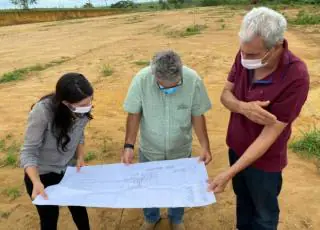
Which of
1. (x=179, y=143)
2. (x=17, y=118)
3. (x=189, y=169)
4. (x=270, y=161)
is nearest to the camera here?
(x=270, y=161)

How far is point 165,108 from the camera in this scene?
2.34 metres

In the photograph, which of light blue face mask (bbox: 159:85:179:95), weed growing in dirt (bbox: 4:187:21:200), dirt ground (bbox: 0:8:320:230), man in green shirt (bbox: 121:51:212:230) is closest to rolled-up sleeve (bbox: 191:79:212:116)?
man in green shirt (bbox: 121:51:212:230)

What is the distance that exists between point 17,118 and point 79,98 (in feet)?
14.8

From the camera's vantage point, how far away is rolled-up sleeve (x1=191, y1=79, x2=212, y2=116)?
2340mm

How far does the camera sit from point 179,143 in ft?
8.21

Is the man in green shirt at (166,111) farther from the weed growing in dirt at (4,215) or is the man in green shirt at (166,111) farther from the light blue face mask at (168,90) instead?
the weed growing in dirt at (4,215)

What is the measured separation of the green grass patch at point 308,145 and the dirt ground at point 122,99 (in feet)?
0.53

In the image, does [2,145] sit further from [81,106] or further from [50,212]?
[81,106]

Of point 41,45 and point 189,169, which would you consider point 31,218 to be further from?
point 41,45

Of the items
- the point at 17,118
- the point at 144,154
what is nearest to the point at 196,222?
the point at 144,154

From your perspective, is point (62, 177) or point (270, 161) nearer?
point (270, 161)

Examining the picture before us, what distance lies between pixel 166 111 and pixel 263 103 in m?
0.68

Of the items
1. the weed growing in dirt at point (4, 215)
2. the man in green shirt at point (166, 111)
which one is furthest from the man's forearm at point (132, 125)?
the weed growing in dirt at point (4, 215)

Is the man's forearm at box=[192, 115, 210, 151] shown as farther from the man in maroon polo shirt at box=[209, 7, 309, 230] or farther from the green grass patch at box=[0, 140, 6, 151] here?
the green grass patch at box=[0, 140, 6, 151]
